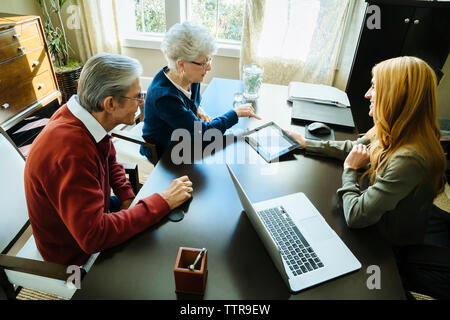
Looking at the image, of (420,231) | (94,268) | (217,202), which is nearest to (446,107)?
(420,231)

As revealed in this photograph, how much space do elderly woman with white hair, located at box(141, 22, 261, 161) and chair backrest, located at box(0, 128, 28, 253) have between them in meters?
0.65

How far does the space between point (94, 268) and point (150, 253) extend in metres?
0.16

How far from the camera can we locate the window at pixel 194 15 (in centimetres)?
321

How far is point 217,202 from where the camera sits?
1.10m

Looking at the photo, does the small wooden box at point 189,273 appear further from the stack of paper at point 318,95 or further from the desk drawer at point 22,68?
the desk drawer at point 22,68

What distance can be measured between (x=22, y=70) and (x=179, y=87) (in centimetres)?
182

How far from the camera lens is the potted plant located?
302cm

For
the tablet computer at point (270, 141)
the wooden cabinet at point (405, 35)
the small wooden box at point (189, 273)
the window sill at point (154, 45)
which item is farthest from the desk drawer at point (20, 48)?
the wooden cabinet at point (405, 35)

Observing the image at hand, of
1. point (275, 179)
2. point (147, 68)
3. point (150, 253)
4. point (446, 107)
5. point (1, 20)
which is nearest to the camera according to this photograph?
point (150, 253)

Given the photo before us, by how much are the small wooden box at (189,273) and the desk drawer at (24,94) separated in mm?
2449

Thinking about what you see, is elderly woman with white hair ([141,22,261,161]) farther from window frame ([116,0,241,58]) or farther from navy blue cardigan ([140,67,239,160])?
window frame ([116,0,241,58])

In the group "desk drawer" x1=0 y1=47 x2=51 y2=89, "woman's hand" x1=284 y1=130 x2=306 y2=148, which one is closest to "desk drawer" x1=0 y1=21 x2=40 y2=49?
"desk drawer" x1=0 y1=47 x2=51 y2=89

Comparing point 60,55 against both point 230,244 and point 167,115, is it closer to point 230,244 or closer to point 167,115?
point 167,115
